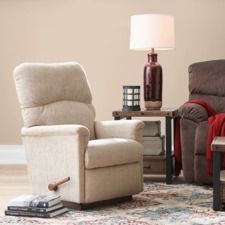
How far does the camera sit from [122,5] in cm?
600

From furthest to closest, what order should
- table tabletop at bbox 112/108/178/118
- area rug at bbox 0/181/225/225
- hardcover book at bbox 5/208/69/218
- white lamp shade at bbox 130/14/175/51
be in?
white lamp shade at bbox 130/14/175/51 < table tabletop at bbox 112/108/178/118 < hardcover book at bbox 5/208/69/218 < area rug at bbox 0/181/225/225

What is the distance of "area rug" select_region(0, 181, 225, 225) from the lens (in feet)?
12.0

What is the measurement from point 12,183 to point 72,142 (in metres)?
1.34

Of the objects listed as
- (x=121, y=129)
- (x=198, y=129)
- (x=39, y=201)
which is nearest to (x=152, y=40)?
(x=198, y=129)

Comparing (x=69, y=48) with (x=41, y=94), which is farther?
(x=69, y=48)

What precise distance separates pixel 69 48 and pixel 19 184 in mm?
1671

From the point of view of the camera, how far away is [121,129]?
4.42m

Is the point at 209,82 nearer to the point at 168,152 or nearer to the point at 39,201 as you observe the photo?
the point at 168,152

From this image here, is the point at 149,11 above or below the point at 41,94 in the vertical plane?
above

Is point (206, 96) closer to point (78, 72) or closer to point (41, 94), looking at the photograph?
point (78, 72)

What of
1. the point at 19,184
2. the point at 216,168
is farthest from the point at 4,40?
the point at 216,168

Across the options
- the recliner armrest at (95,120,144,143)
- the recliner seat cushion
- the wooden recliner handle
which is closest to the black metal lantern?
the recliner armrest at (95,120,144,143)

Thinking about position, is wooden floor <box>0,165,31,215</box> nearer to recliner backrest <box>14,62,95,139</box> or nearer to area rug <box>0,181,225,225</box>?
area rug <box>0,181,225,225</box>

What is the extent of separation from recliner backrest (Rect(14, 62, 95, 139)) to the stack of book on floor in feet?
2.04
